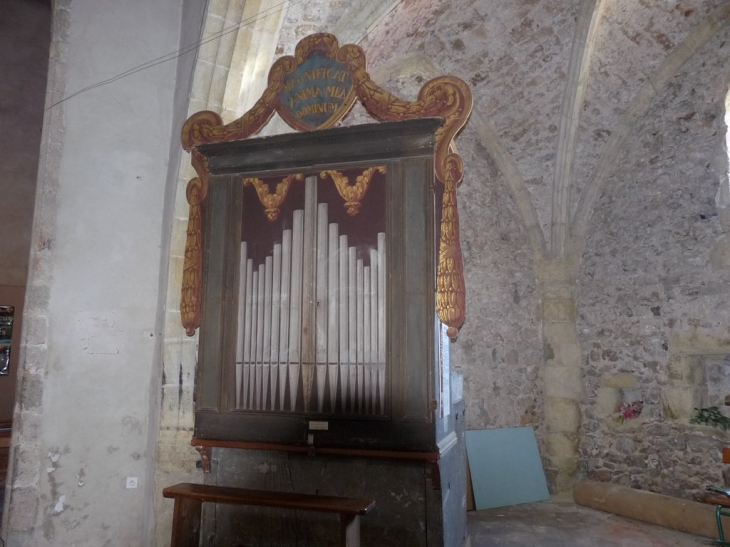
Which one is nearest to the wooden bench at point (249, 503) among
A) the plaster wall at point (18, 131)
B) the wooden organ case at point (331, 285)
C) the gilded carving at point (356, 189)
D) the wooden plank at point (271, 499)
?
the wooden plank at point (271, 499)

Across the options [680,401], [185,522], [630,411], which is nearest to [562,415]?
[630,411]

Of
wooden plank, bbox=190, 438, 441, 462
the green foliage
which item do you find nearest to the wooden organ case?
wooden plank, bbox=190, 438, 441, 462

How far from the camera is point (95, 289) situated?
3.78 m

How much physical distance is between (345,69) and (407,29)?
286 centimetres

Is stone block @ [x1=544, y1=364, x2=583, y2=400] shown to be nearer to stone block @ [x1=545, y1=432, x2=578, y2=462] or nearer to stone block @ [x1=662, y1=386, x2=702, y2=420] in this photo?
stone block @ [x1=545, y1=432, x2=578, y2=462]

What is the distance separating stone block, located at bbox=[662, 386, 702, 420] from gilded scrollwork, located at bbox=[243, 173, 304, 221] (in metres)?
4.69

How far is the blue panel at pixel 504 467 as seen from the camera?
19.9 feet

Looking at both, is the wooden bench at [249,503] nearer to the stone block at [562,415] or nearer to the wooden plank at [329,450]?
the wooden plank at [329,450]

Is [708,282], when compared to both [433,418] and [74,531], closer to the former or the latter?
[433,418]

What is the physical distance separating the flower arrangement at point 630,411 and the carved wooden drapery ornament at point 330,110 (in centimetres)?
427

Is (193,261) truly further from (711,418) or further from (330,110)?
(711,418)

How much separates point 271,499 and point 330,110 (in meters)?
2.11

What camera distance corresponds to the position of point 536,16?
5629 millimetres

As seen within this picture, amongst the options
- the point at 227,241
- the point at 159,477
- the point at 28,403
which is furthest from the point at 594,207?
the point at 28,403
